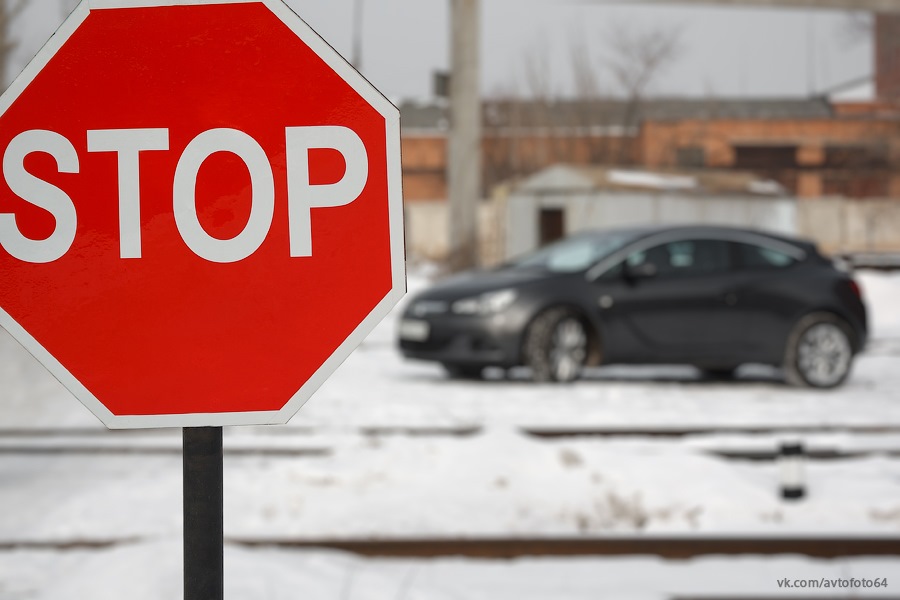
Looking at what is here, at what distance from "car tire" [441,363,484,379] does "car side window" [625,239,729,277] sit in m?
1.91

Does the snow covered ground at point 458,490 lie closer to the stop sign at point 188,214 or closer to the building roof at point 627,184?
the stop sign at point 188,214

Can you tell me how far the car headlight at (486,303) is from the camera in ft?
35.0

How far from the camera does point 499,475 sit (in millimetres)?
6301

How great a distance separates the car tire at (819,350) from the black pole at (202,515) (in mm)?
9964

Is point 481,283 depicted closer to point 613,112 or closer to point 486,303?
point 486,303

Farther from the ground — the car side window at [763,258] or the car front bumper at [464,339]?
the car side window at [763,258]

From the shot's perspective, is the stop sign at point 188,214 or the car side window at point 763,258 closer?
the stop sign at point 188,214

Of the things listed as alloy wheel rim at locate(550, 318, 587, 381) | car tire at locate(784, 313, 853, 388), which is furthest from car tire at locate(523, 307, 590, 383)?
car tire at locate(784, 313, 853, 388)

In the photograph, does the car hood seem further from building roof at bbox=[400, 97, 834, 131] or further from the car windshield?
building roof at bbox=[400, 97, 834, 131]

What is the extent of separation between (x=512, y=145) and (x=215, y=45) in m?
53.7

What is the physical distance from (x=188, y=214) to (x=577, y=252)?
992 centimetres

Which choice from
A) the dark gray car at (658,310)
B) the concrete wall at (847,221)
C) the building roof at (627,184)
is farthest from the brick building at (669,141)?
the dark gray car at (658,310)

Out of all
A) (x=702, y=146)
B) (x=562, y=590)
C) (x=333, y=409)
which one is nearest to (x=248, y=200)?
(x=562, y=590)

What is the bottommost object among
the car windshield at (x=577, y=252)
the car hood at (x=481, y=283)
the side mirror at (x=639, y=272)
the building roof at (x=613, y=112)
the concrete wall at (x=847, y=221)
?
the concrete wall at (x=847, y=221)
